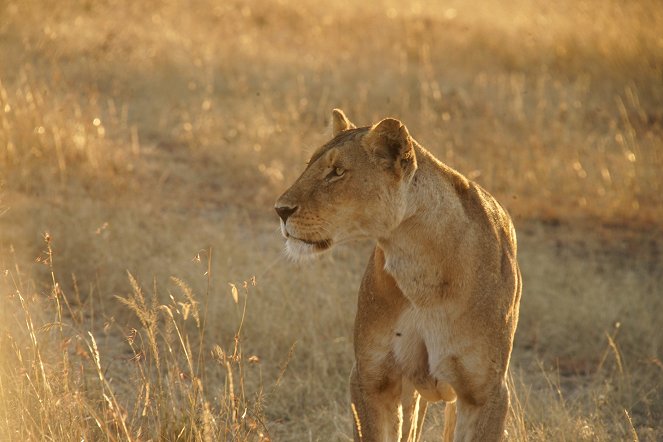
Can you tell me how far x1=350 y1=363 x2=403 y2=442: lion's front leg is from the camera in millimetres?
3951

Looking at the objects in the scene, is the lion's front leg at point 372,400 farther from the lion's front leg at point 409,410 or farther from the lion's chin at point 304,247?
the lion's chin at point 304,247

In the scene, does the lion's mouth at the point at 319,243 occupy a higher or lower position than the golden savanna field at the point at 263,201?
higher

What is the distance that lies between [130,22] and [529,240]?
640cm

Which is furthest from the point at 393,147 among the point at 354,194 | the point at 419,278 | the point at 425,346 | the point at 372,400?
the point at 372,400

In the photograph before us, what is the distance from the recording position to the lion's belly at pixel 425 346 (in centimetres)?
389

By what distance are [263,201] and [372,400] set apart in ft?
15.7

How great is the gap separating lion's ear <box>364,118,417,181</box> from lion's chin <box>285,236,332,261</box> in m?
0.38

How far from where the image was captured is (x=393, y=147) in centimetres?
385

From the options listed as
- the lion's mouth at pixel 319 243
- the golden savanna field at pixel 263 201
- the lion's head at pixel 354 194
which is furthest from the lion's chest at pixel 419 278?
the golden savanna field at pixel 263 201

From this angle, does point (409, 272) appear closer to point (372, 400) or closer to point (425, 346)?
point (425, 346)

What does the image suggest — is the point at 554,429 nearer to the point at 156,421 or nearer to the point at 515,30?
the point at 156,421

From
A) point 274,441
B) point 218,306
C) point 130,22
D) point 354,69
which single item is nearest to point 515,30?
point 354,69

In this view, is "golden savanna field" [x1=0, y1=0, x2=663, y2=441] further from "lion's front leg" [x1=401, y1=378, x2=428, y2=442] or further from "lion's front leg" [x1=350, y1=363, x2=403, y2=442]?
"lion's front leg" [x1=401, y1=378, x2=428, y2=442]

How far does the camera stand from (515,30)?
1526cm
